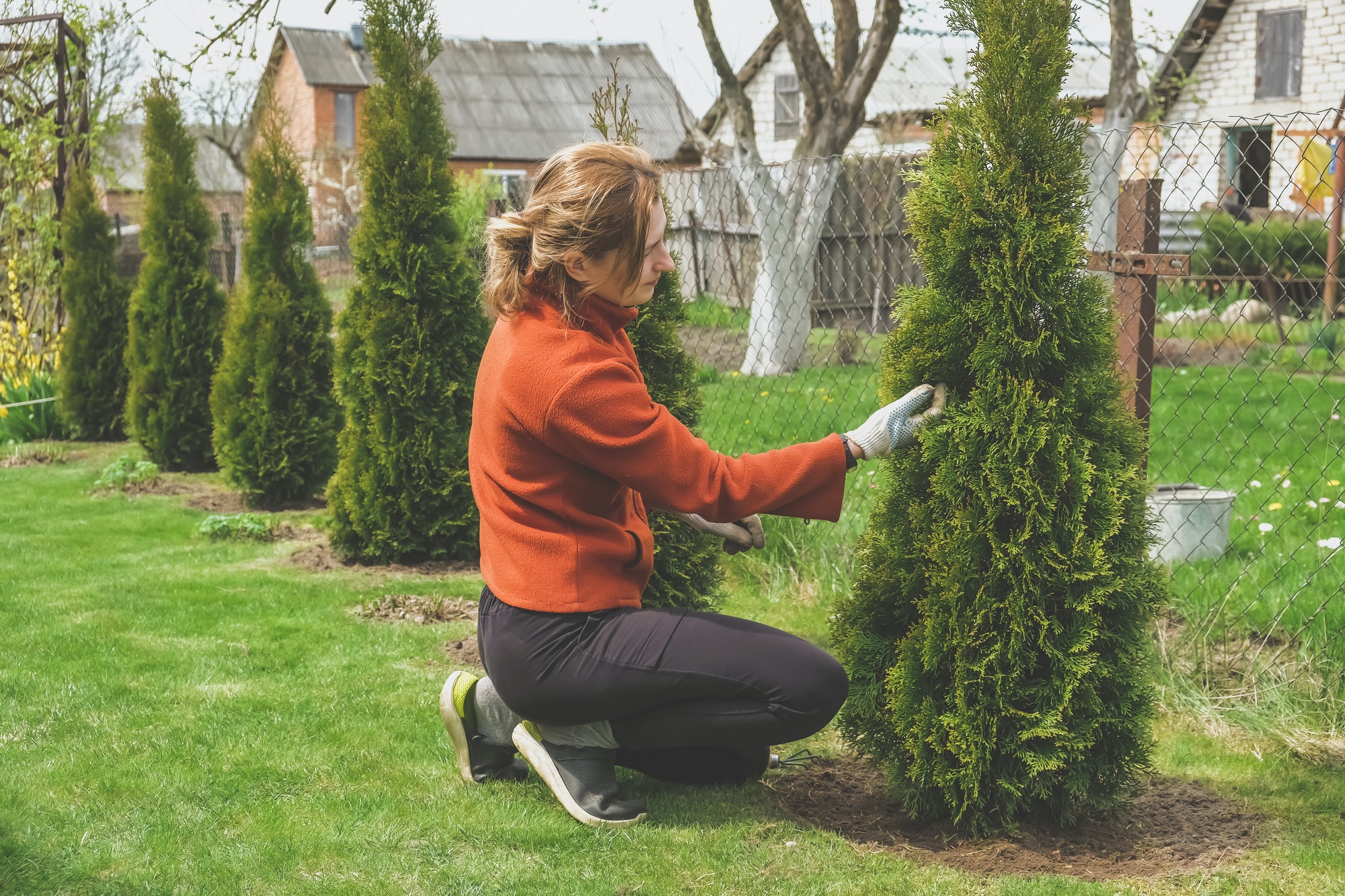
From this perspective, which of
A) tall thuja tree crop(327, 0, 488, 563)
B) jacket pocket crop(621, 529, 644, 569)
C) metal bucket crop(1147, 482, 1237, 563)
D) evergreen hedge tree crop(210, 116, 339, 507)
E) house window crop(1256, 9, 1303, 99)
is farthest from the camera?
house window crop(1256, 9, 1303, 99)

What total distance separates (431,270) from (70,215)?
227 inches

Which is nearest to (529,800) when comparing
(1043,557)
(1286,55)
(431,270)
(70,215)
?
(1043,557)

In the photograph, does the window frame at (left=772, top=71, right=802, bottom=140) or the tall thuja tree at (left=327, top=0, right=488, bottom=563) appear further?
the window frame at (left=772, top=71, right=802, bottom=140)

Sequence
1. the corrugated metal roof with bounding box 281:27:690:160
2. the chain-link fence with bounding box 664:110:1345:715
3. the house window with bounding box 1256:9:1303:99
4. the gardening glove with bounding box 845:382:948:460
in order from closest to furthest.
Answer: the gardening glove with bounding box 845:382:948:460, the chain-link fence with bounding box 664:110:1345:715, the house window with bounding box 1256:9:1303:99, the corrugated metal roof with bounding box 281:27:690:160

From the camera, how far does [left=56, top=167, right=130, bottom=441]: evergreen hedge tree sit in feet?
33.2

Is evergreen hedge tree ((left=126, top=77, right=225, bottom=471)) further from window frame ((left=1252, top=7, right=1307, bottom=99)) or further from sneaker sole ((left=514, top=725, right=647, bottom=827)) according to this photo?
window frame ((left=1252, top=7, right=1307, bottom=99))

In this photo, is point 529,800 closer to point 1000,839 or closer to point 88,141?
point 1000,839

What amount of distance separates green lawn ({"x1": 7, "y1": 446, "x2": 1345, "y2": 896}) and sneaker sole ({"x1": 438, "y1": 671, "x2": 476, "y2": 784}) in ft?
0.15

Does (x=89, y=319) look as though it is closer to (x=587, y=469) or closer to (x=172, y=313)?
(x=172, y=313)

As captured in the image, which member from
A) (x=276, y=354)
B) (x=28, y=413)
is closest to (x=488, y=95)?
(x=28, y=413)

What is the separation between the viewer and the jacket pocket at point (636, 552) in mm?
3014

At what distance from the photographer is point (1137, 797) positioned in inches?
131

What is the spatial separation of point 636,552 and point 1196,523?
10.5 ft

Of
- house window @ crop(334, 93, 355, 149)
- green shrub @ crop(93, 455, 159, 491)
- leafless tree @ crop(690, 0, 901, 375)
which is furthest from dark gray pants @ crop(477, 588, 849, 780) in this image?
house window @ crop(334, 93, 355, 149)
